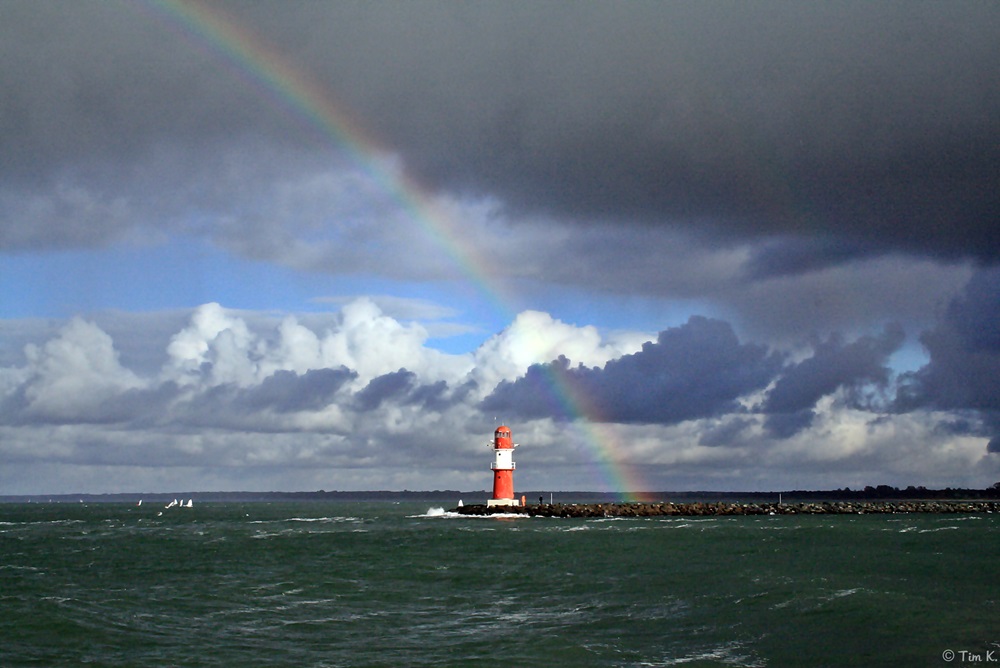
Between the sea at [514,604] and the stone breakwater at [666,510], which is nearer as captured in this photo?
the sea at [514,604]

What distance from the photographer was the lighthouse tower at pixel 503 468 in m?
90.9

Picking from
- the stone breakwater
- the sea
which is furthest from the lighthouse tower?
the sea

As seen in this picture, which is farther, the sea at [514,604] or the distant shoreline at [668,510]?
the distant shoreline at [668,510]

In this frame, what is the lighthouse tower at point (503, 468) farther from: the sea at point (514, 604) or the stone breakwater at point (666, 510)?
the sea at point (514, 604)

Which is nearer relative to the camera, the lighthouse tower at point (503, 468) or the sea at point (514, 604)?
the sea at point (514, 604)

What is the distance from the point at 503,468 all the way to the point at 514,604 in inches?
2274

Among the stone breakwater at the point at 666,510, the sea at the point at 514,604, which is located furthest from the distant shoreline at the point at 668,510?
the sea at the point at 514,604

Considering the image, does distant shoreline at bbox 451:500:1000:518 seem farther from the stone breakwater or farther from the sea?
the sea

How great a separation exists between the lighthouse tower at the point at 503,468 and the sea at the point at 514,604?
2896 centimetres

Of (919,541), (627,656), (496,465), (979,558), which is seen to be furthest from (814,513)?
(627,656)

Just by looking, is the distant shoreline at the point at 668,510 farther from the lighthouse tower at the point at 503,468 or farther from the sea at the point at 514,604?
the sea at the point at 514,604

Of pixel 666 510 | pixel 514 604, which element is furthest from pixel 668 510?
pixel 514 604

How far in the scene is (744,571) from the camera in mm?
42406

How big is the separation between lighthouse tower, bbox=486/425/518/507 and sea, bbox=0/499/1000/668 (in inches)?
1140
